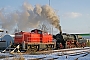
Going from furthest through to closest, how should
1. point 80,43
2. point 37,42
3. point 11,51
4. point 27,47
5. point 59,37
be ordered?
point 80,43 → point 59,37 → point 37,42 → point 27,47 → point 11,51

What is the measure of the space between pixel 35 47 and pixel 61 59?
957 cm

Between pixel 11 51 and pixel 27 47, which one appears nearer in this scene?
pixel 11 51

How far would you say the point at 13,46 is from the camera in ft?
78.8

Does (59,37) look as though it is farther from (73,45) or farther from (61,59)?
(61,59)

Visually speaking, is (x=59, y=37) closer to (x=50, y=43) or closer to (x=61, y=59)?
(x=50, y=43)

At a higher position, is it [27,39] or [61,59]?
[27,39]

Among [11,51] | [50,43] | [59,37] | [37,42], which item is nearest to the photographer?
[11,51]

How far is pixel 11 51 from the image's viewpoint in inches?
880

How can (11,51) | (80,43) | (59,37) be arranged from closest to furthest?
(11,51)
(59,37)
(80,43)

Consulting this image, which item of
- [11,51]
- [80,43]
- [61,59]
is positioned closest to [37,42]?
[11,51]

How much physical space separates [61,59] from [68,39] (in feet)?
55.6

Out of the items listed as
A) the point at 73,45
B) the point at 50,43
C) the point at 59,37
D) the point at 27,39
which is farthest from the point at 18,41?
the point at 73,45

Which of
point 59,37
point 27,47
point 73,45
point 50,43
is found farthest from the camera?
point 73,45

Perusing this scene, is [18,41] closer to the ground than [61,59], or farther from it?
farther from it
